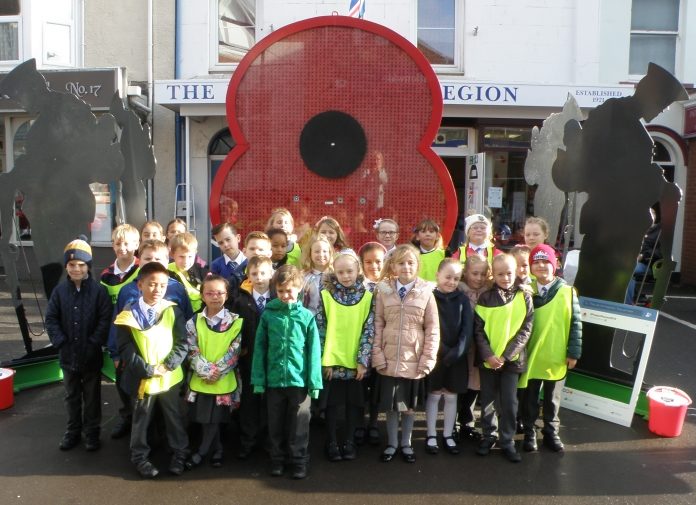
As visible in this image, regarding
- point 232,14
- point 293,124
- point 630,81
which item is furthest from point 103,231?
point 630,81

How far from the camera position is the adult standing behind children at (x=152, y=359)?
3.64 m

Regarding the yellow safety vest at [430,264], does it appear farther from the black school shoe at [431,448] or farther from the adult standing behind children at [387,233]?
the black school shoe at [431,448]

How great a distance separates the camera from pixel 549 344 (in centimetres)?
410

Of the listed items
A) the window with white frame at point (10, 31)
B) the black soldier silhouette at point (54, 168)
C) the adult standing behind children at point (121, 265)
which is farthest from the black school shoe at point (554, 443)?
the window with white frame at point (10, 31)

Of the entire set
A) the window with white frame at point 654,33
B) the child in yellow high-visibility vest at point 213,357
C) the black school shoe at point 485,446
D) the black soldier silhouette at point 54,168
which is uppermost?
the window with white frame at point 654,33

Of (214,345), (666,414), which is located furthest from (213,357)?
(666,414)

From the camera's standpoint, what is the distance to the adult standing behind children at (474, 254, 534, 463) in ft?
13.0

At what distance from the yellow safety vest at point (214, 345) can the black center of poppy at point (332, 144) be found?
84.4 inches

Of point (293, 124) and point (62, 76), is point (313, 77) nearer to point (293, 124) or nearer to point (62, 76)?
point (293, 124)

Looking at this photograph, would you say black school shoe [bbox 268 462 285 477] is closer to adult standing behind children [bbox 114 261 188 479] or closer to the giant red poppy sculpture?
adult standing behind children [bbox 114 261 188 479]

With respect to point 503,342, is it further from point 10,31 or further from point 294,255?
point 10,31

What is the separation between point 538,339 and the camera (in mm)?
4098

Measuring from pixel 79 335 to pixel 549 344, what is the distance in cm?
303

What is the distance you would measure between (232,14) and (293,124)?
19.7 ft
